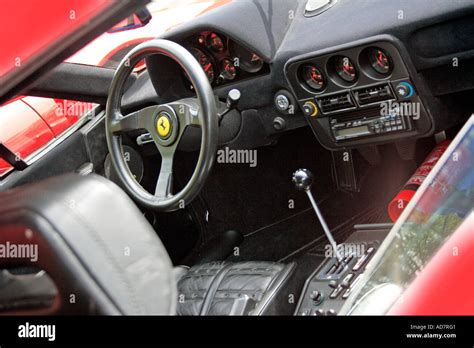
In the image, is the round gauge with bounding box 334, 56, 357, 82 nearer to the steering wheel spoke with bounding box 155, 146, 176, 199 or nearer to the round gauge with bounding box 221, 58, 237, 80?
the round gauge with bounding box 221, 58, 237, 80

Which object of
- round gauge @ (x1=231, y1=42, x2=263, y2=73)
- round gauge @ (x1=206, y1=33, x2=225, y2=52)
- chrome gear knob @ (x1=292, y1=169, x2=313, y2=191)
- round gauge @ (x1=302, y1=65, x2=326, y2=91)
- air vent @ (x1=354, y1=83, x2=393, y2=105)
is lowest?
chrome gear knob @ (x1=292, y1=169, x2=313, y2=191)

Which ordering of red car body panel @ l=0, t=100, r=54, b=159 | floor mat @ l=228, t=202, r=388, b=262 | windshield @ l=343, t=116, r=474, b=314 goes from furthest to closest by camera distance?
floor mat @ l=228, t=202, r=388, b=262, red car body panel @ l=0, t=100, r=54, b=159, windshield @ l=343, t=116, r=474, b=314

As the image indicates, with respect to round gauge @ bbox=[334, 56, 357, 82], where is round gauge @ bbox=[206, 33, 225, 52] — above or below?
above

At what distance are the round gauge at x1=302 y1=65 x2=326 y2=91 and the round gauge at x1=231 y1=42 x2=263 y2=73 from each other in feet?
0.59

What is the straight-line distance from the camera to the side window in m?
2.42

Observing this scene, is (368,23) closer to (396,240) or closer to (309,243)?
(396,240)

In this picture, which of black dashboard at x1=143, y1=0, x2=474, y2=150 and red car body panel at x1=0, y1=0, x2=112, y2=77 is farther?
black dashboard at x1=143, y1=0, x2=474, y2=150

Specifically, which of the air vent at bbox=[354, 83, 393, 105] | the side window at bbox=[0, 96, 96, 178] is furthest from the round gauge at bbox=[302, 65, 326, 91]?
the side window at bbox=[0, 96, 96, 178]

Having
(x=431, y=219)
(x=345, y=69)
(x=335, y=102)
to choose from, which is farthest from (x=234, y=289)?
(x=431, y=219)

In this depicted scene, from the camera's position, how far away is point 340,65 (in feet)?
6.81

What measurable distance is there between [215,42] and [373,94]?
60 cm

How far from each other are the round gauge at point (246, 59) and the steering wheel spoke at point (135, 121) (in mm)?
397

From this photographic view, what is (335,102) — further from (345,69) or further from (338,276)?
(338,276)

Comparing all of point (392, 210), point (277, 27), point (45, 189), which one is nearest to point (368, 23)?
point (277, 27)
